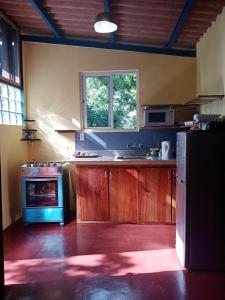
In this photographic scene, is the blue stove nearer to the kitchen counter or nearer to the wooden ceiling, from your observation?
the kitchen counter

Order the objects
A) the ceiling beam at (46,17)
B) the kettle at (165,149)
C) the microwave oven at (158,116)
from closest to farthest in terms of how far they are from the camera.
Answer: the ceiling beam at (46,17) < the kettle at (165,149) < the microwave oven at (158,116)

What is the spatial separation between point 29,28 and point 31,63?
52 centimetres

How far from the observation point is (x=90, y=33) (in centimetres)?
411

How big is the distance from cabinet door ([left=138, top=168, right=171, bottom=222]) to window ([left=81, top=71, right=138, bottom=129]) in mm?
999

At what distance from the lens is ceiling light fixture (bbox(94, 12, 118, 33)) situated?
2891mm

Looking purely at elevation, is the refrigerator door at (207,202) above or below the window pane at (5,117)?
below

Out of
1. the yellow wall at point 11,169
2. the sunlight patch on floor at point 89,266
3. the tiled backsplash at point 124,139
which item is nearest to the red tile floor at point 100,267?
the sunlight patch on floor at point 89,266

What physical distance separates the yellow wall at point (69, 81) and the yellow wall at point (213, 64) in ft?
1.16

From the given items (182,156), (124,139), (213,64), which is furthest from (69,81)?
(182,156)

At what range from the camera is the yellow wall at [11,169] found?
368 centimetres

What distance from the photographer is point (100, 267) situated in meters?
2.67

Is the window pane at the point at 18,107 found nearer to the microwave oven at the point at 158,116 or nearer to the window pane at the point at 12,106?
the window pane at the point at 12,106

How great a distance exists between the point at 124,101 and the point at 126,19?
4.26 feet

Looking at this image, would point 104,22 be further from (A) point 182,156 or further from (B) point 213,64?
(A) point 182,156
